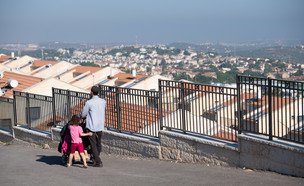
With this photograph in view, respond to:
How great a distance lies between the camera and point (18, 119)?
50.6 ft

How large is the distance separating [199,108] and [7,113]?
941cm

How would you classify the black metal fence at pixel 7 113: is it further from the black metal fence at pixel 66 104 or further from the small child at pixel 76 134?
the small child at pixel 76 134

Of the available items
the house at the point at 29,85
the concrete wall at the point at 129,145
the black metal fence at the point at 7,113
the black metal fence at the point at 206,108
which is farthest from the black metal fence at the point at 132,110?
the house at the point at 29,85

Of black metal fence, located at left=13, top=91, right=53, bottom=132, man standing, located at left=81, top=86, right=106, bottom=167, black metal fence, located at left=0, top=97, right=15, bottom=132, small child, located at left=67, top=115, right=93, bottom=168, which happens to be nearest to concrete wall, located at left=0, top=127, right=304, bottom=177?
man standing, located at left=81, top=86, right=106, bottom=167

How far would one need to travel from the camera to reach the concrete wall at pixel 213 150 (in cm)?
753

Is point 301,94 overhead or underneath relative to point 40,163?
overhead

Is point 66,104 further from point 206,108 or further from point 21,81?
point 21,81

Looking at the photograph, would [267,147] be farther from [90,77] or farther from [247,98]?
[90,77]

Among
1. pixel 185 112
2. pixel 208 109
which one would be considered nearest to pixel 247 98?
pixel 208 109

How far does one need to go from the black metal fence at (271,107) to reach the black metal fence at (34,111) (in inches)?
275

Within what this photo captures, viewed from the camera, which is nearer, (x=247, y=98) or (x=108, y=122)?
(x=247, y=98)

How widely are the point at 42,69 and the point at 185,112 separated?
65.9 meters

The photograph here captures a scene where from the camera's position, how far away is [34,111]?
14578mm

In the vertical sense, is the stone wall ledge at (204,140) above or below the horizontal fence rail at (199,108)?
below
